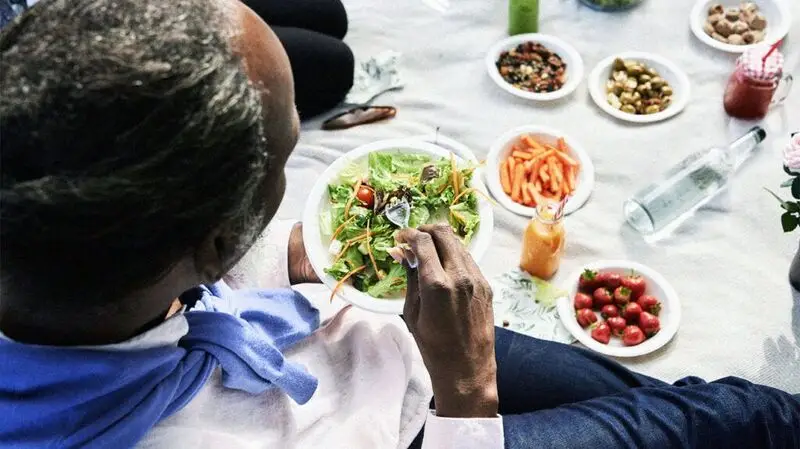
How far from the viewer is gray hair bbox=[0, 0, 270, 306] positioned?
69 cm

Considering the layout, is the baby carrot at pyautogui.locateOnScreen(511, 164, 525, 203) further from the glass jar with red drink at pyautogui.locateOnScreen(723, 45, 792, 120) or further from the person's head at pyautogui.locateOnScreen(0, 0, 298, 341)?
the person's head at pyautogui.locateOnScreen(0, 0, 298, 341)

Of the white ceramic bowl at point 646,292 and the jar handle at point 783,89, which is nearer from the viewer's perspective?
the white ceramic bowl at point 646,292

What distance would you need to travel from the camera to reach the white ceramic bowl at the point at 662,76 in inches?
78.0

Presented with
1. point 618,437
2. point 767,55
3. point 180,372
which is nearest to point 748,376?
point 618,437

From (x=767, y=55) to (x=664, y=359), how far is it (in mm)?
816

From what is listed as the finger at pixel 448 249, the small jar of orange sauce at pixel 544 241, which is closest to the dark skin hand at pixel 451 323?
the finger at pixel 448 249

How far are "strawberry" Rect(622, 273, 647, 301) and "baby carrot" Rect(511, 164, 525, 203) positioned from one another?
32cm

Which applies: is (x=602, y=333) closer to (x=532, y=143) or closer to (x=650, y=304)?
(x=650, y=304)

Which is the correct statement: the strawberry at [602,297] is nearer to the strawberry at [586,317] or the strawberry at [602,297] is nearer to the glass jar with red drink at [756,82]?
the strawberry at [586,317]

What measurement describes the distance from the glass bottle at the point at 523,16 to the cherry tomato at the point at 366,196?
2.94 ft

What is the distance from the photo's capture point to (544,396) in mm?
1344

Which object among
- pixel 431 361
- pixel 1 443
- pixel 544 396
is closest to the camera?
pixel 1 443

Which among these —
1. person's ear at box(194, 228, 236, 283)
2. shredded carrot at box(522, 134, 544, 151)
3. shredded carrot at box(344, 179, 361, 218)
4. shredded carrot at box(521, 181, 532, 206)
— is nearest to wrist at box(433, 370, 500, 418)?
person's ear at box(194, 228, 236, 283)

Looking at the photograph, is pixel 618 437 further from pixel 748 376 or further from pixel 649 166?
pixel 649 166
